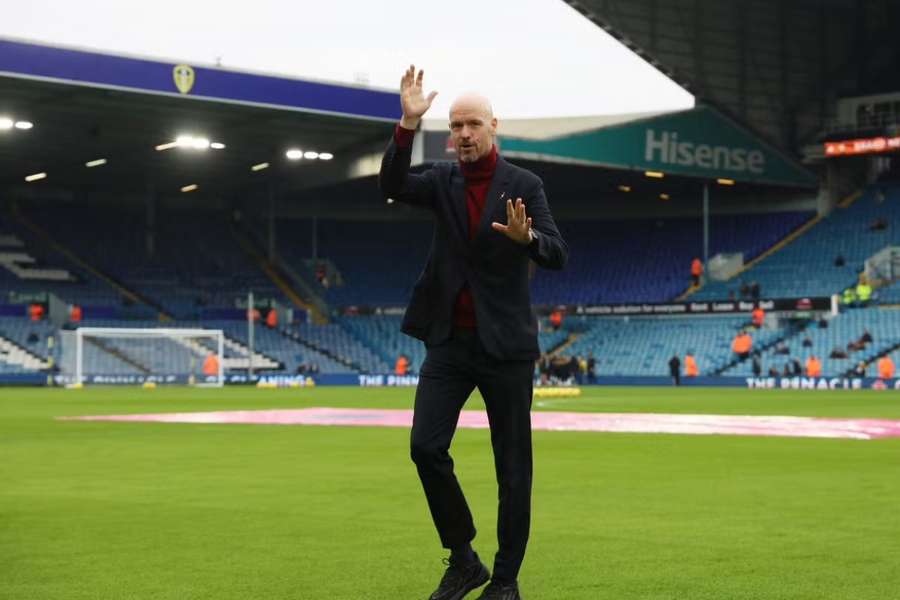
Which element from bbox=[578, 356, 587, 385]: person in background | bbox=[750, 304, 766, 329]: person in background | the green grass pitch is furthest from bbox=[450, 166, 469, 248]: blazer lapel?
bbox=[750, 304, 766, 329]: person in background

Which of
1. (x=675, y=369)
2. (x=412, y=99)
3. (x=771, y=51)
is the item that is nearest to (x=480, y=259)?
(x=412, y=99)

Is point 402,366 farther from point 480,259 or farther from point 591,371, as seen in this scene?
point 480,259

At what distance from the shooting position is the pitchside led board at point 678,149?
57.2 meters

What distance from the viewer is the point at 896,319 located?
2222 inches

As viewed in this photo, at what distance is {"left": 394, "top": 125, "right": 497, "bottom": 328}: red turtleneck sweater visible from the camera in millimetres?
6875

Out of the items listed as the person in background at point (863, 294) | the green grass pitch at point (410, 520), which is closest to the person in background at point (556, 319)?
the person in background at point (863, 294)

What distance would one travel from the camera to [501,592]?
6855mm

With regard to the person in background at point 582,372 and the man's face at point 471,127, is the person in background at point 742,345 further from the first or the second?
the man's face at point 471,127

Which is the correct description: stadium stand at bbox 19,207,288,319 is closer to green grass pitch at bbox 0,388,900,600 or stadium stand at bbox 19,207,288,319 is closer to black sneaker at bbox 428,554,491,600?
green grass pitch at bbox 0,388,900,600

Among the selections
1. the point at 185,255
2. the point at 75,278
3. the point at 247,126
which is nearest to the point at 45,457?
the point at 247,126

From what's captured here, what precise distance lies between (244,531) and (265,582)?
7.32 feet

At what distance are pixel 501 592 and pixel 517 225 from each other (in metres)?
1.73

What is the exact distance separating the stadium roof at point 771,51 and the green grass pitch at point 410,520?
137ft

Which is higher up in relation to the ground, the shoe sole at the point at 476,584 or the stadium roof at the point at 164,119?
the stadium roof at the point at 164,119
